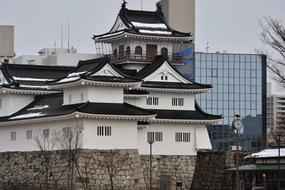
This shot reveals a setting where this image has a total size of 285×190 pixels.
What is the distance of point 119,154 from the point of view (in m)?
69.3

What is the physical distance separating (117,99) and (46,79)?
1338 cm

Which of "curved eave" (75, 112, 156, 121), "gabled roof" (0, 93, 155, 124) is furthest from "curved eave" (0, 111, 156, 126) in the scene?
"gabled roof" (0, 93, 155, 124)

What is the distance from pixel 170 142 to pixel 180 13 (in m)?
59.6

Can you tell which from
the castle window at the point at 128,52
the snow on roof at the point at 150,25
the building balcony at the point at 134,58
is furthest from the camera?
the snow on roof at the point at 150,25

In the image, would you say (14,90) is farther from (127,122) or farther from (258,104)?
(258,104)

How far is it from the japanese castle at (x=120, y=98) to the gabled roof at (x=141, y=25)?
51 mm

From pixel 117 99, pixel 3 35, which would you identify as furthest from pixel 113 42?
pixel 3 35

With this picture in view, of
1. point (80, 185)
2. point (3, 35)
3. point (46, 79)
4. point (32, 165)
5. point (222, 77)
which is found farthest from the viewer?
point (3, 35)

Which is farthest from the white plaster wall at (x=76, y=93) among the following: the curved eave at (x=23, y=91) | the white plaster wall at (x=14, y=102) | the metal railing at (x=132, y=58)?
the metal railing at (x=132, y=58)

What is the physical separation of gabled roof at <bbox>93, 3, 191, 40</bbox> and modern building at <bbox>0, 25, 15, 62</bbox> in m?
73.5

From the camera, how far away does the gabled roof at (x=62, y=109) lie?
2667 inches

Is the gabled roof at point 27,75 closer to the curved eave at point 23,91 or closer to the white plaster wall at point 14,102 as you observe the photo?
the curved eave at point 23,91

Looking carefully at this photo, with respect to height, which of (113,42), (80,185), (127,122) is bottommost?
(80,185)

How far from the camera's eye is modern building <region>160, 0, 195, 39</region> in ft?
437
